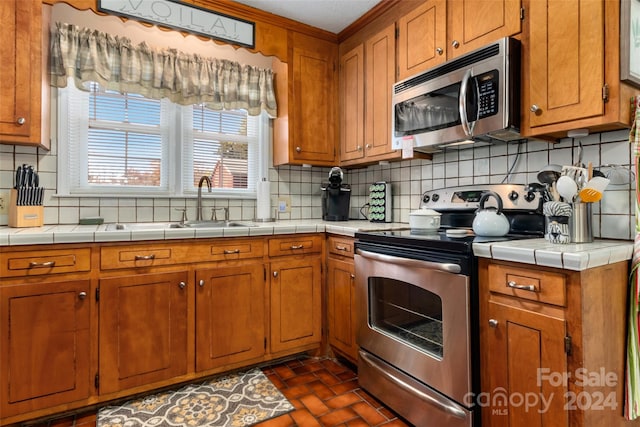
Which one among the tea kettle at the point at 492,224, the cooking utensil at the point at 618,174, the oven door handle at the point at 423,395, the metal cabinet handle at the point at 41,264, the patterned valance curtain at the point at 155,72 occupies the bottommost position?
the oven door handle at the point at 423,395

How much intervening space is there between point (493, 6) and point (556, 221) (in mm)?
1110

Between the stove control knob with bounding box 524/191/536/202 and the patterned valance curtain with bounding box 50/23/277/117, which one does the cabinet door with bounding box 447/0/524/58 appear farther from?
the patterned valance curtain with bounding box 50/23/277/117

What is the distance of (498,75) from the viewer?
5.40 feet

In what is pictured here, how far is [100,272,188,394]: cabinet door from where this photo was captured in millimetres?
1777

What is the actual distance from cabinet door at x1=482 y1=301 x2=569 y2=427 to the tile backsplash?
69 cm

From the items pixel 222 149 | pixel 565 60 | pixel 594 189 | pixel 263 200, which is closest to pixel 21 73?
pixel 222 149

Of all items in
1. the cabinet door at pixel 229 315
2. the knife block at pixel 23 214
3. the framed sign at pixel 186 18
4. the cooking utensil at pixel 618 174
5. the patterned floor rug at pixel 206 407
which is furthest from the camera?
the framed sign at pixel 186 18

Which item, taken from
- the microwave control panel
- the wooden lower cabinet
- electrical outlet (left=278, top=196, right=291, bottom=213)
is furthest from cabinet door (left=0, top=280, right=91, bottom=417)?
the microwave control panel

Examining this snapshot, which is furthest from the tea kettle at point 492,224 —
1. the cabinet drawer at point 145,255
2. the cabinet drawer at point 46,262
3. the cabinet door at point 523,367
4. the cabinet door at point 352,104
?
the cabinet drawer at point 46,262

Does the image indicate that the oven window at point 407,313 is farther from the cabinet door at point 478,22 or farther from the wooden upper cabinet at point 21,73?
the wooden upper cabinet at point 21,73

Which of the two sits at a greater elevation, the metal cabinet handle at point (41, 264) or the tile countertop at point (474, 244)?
the tile countertop at point (474, 244)

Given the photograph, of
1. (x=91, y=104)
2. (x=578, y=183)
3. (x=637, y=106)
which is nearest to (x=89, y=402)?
(x=91, y=104)

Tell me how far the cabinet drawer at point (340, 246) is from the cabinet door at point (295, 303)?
12cm

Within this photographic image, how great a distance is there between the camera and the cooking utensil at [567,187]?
1393mm
